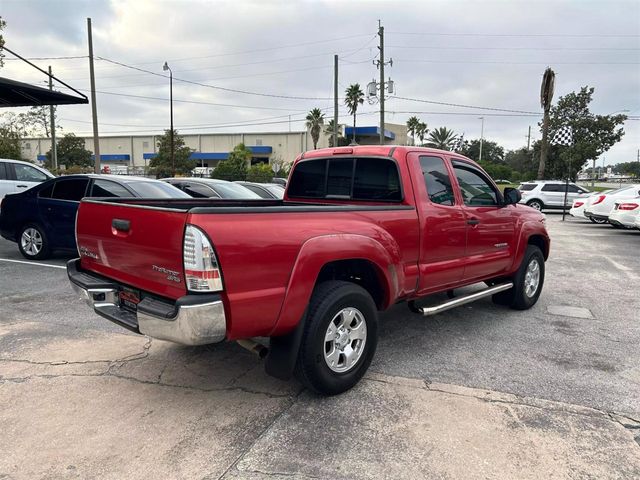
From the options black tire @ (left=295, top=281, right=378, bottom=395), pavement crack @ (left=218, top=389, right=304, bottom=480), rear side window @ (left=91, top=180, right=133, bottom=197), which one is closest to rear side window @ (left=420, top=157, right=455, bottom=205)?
black tire @ (left=295, top=281, right=378, bottom=395)

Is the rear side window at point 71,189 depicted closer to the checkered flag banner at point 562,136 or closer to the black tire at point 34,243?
the black tire at point 34,243

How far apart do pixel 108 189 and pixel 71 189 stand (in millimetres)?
746

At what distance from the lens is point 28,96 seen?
12.2 metres

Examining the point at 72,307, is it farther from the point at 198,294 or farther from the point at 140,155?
the point at 140,155

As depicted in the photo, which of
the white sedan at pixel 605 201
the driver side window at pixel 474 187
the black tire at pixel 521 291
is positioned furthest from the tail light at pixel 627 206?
the driver side window at pixel 474 187

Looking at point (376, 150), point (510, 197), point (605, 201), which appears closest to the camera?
point (376, 150)

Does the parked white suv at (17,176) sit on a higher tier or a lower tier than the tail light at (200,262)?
higher

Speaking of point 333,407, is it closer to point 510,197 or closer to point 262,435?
point 262,435

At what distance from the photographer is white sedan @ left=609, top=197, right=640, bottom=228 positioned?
13084 mm

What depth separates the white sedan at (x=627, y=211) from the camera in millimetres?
13084

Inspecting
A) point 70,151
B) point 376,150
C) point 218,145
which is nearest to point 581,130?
point 376,150

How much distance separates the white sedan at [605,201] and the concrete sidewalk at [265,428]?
14.0 meters

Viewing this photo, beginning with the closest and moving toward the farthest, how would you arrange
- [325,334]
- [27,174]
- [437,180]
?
[325,334] → [437,180] → [27,174]

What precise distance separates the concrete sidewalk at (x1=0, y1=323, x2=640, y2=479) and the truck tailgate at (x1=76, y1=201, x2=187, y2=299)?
0.86m
